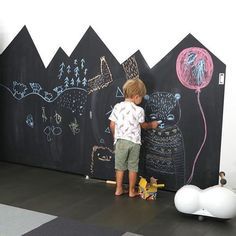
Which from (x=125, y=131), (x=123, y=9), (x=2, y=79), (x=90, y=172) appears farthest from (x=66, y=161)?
(x=123, y=9)

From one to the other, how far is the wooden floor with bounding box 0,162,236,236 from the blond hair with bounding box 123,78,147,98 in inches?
36.3

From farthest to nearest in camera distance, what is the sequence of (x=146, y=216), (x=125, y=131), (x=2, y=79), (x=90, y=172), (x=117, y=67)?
(x=2, y=79), (x=90, y=172), (x=117, y=67), (x=125, y=131), (x=146, y=216)

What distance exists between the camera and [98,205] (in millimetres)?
3156

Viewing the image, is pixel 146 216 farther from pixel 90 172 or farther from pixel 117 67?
pixel 117 67

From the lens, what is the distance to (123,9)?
143 inches

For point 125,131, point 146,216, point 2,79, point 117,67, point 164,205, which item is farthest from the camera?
point 2,79

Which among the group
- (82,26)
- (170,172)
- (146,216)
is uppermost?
(82,26)

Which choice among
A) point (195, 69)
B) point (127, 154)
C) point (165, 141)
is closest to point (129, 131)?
point (127, 154)

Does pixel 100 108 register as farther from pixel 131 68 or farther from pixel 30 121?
pixel 30 121

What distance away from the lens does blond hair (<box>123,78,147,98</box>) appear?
3406 millimetres

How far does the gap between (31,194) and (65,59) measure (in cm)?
145

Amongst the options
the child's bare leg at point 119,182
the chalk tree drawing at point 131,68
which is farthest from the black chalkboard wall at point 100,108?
the child's bare leg at point 119,182

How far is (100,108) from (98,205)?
1.07 meters

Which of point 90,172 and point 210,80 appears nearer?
point 210,80
